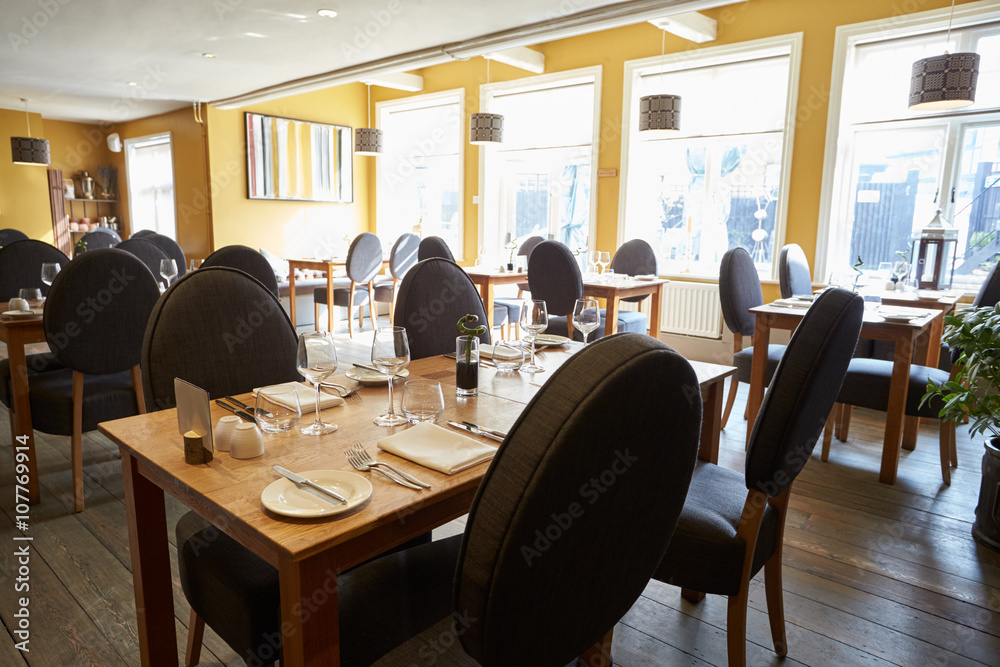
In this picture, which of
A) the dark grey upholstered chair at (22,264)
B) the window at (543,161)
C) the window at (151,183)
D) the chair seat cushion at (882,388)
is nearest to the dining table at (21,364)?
the dark grey upholstered chair at (22,264)

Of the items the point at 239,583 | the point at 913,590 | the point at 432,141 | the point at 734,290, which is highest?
the point at 432,141

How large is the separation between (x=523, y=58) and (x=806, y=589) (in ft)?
17.6

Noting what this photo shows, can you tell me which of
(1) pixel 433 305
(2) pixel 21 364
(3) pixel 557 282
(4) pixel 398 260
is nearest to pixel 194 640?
(1) pixel 433 305

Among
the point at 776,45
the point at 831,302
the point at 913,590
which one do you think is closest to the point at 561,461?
the point at 831,302

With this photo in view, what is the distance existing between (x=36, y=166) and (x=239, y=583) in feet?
30.9

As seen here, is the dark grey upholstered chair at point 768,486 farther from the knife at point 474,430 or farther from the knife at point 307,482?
the knife at point 307,482

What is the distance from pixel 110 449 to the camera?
3.04 meters

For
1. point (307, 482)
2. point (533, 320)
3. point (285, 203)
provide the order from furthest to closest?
point (285, 203)
point (533, 320)
point (307, 482)

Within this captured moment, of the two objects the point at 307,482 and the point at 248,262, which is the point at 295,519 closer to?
the point at 307,482

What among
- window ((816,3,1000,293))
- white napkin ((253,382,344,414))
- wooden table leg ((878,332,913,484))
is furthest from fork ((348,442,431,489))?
window ((816,3,1000,293))

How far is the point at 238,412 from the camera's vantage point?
1.33 meters

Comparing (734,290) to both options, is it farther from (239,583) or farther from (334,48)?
(334,48)

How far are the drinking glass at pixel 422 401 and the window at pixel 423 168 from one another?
5.80 m

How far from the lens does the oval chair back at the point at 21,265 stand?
3426 mm
